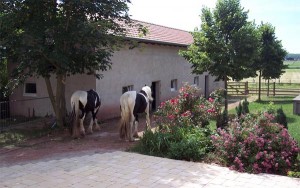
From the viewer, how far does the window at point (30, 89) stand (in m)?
17.4

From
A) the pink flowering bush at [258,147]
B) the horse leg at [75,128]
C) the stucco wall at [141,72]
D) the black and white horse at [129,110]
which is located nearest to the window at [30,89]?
the stucco wall at [141,72]

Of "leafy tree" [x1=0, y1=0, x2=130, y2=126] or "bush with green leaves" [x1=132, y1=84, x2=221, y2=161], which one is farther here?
"leafy tree" [x1=0, y1=0, x2=130, y2=126]

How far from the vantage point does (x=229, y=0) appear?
17.4 m

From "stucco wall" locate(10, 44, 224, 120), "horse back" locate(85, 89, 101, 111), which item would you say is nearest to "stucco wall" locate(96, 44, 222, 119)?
"stucco wall" locate(10, 44, 224, 120)

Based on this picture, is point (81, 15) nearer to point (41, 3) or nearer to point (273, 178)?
point (41, 3)

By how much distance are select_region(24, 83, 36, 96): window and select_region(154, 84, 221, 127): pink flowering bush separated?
8507 millimetres

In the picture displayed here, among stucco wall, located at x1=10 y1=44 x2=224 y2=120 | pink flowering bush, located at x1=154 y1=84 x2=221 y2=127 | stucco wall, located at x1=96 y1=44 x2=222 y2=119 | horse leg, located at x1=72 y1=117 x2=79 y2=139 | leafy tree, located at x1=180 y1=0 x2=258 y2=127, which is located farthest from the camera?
leafy tree, located at x1=180 y1=0 x2=258 y2=127

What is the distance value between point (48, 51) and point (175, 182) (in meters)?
6.81

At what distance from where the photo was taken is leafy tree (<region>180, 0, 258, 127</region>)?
17016 millimetres

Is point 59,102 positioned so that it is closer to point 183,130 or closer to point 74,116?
point 74,116

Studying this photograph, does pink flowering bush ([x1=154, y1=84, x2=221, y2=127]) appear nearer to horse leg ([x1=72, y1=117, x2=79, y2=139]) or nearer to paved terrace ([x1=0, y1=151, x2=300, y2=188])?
paved terrace ([x1=0, y1=151, x2=300, y2=188])

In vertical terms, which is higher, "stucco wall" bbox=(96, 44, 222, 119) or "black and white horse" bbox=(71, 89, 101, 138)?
"stucco wall" bbox=(96, 44, 222, 119)

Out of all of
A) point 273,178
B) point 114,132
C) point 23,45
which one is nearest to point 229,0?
point 114,132

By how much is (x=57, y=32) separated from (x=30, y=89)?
6820 mm
